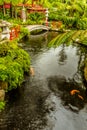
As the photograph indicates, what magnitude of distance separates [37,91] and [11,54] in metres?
4.86

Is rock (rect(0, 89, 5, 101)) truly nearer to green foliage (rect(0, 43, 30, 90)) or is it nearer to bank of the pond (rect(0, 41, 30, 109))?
bank of the pond (rect(0, 41, 30, 109))

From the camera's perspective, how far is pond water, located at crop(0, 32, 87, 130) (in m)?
16.2

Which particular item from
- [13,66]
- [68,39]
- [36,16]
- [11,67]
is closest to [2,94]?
[11,67]

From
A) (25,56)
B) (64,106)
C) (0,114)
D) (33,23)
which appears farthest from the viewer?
(33,23)

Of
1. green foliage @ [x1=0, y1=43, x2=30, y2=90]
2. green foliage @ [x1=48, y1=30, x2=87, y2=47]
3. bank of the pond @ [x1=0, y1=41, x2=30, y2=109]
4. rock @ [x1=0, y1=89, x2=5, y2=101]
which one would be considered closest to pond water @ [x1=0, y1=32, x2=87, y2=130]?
rock @ [x1=0, y1=89, x2=5, y2=101]

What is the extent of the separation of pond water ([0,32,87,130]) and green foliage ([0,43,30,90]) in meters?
0.98

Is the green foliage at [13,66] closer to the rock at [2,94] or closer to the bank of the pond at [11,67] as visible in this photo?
the bank of the pond at [11,67]

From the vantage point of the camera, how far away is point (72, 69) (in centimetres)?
2670

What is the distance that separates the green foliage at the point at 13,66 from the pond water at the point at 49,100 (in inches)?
38.4

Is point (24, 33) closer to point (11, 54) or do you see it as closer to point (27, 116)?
point (11, 54)

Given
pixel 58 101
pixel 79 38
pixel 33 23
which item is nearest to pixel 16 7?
pixel 33 23

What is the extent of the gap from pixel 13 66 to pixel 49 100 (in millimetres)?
4175

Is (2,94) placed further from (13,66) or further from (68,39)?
(68,39)

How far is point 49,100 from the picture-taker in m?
19.2
